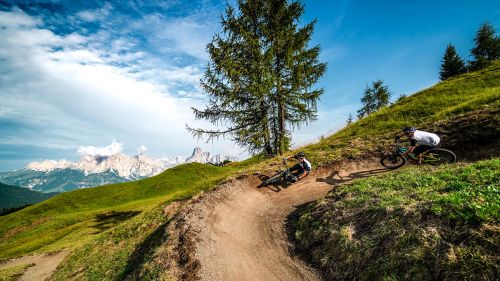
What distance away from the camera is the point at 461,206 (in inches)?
234

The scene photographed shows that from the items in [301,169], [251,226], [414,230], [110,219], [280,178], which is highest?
[301,169]

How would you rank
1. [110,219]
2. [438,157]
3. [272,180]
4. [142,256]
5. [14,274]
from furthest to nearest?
[110,219] → [14,274] → [272,180] → [438,157] → [142,256]

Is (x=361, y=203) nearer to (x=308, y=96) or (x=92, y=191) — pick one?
(x=308, y=96)

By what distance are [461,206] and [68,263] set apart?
74.0 ft

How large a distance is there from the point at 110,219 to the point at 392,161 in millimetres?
33322

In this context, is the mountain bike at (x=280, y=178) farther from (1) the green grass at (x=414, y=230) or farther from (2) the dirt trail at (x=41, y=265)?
(2) the dirt trail at (x=41, y=265)

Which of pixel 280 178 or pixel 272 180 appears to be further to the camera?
pixel 280 178

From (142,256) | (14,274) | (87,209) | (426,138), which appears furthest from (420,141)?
(87,209)

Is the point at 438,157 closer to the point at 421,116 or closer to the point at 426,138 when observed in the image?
the point at 426,138

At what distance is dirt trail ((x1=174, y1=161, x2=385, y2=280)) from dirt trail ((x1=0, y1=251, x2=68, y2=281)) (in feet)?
44.9

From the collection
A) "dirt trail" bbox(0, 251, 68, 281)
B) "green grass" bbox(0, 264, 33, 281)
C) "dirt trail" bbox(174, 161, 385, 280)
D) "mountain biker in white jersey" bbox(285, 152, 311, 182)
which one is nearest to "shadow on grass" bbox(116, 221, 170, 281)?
"dirt trail" bbox(174, 161, 385, 280)

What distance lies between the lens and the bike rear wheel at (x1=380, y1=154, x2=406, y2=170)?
615 inches

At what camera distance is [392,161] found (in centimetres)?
1598

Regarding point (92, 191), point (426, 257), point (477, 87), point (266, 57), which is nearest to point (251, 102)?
point (266, 57)
